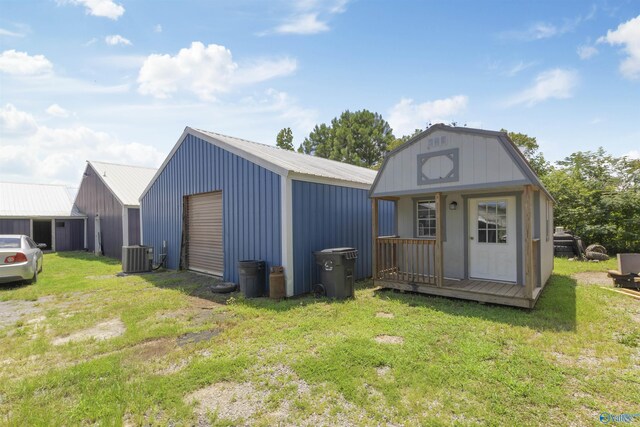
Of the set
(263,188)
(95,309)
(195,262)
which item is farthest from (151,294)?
(263,188)

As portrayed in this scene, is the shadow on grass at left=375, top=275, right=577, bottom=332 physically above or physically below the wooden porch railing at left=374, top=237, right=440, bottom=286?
below

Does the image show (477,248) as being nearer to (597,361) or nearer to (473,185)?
(473,185)

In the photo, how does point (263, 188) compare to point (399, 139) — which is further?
point (399, 139)

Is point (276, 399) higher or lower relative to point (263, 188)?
lower

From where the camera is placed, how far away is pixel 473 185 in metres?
6.09

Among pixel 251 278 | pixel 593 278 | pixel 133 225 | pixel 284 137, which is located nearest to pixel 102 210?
pixel 133 225

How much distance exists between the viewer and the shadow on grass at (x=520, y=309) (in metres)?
5.02

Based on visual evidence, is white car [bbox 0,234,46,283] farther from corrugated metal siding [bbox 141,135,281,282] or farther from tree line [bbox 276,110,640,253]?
tree line [bbox 276,110,640,253]

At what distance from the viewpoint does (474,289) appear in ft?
20.6

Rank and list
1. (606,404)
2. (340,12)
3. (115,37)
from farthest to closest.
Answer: (340,12)
(115,37)
(606,404)

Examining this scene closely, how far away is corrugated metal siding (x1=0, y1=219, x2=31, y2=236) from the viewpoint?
1718cm

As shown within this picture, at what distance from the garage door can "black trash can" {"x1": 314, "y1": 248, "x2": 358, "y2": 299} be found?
11.8 ft

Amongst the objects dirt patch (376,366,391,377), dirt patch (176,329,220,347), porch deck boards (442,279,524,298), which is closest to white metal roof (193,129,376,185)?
dirt patch (176,329,220,347)

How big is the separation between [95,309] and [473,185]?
26.2 ft
